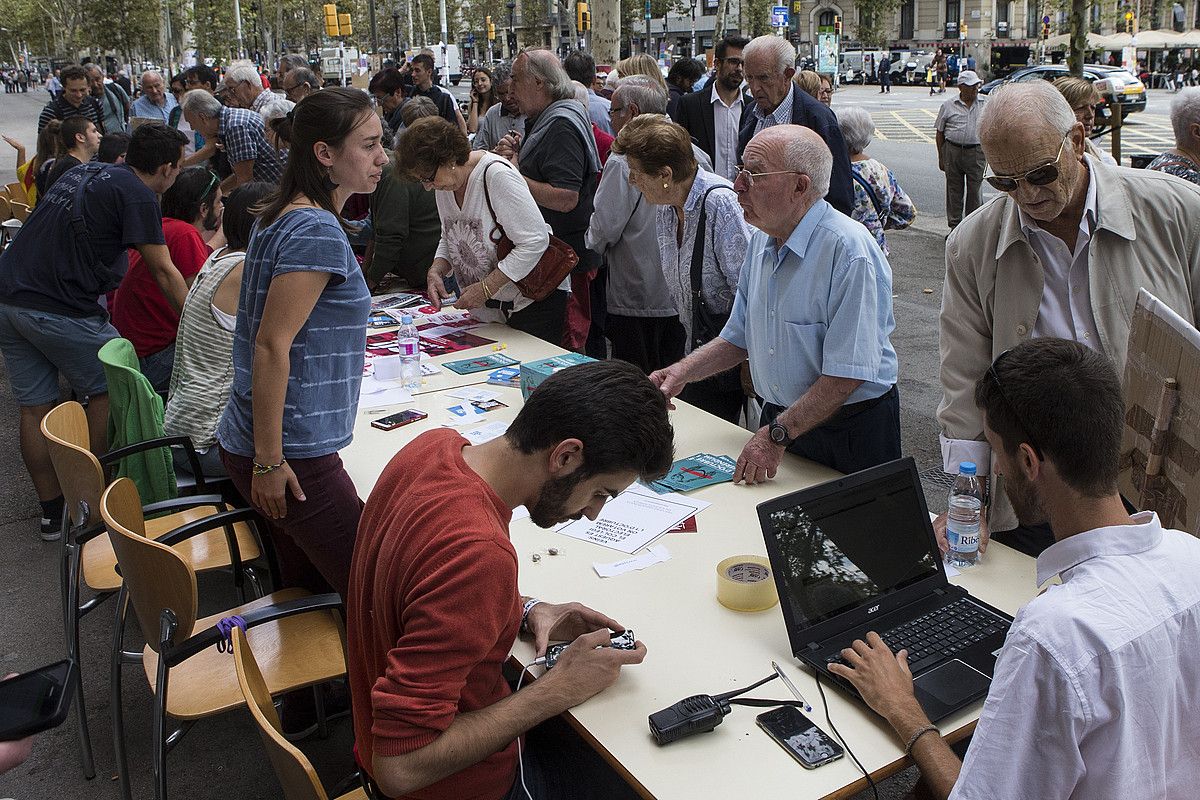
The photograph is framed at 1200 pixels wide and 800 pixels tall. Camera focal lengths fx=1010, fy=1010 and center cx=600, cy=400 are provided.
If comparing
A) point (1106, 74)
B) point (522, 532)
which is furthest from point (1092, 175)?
point (1106, 74)

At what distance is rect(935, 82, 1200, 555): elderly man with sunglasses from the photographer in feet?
7.97

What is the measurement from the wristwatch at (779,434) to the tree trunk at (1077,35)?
6975 mm

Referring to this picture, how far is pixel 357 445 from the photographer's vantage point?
3.48m

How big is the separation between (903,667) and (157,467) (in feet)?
9.24

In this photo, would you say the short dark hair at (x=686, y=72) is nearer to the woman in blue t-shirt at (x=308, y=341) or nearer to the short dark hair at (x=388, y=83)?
the short dark hair at (x=388, y=83)

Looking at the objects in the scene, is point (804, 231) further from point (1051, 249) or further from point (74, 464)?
point (74, 464)

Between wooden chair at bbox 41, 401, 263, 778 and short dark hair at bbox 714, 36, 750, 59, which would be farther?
short dark hair at bbox 714, 36, 750, 59

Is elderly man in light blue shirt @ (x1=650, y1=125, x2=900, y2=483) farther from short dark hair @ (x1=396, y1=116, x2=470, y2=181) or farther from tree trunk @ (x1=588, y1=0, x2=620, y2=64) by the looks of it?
tree trunk @ (x1=588, y1=0, x2=620, y2=64)

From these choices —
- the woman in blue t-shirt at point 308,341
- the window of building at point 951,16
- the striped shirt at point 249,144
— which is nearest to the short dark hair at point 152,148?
the striped shirt at point 249,144

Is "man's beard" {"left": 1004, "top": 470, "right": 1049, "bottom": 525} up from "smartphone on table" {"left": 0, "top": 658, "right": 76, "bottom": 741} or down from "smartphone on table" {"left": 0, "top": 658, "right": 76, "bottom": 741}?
up

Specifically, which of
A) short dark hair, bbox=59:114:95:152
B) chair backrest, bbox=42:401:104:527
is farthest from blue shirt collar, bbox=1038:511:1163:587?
short dark hair, bbox=59:114:95:152

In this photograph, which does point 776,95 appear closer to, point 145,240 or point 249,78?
point 145,240

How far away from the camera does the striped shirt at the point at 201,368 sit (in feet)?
12.3

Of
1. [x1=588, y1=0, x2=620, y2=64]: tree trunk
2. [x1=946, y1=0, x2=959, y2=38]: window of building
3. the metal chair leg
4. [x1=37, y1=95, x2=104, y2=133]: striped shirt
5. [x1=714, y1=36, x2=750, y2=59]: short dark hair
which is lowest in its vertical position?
the metal chair leg
